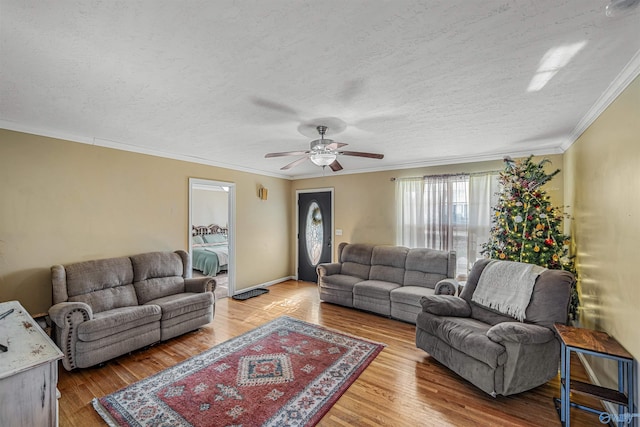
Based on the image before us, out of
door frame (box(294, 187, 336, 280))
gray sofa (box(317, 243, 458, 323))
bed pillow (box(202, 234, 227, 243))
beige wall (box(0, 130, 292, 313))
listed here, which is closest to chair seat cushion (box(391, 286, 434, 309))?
gray sofa (box(317, 243, 458, 323))

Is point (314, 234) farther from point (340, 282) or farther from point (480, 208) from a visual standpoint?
point (480, 208)

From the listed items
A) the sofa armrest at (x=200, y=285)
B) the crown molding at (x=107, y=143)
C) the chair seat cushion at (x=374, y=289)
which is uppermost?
the crown molding at (x=107, y=143)

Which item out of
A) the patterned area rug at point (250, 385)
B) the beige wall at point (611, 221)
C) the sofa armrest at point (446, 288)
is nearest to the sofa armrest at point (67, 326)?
the patterned area rug at point (250, 385)

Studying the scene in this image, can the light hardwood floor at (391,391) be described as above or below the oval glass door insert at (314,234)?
below

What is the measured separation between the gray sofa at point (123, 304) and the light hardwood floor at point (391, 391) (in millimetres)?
191

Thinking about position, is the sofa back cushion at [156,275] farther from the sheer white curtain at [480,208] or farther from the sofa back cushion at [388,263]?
the sheer white curtain at [480,208]

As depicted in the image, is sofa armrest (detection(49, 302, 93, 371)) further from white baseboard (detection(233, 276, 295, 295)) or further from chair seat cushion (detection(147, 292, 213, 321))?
white baseboard (detection(233, 276, 295, 295))

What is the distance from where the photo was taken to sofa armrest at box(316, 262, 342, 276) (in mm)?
4939

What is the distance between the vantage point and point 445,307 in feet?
9.64

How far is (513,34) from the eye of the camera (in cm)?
146

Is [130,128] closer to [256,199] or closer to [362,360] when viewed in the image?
[256,199]

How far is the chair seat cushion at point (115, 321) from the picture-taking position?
104 inches

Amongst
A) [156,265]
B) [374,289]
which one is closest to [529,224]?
[374,289]

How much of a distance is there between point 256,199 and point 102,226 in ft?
8.81
